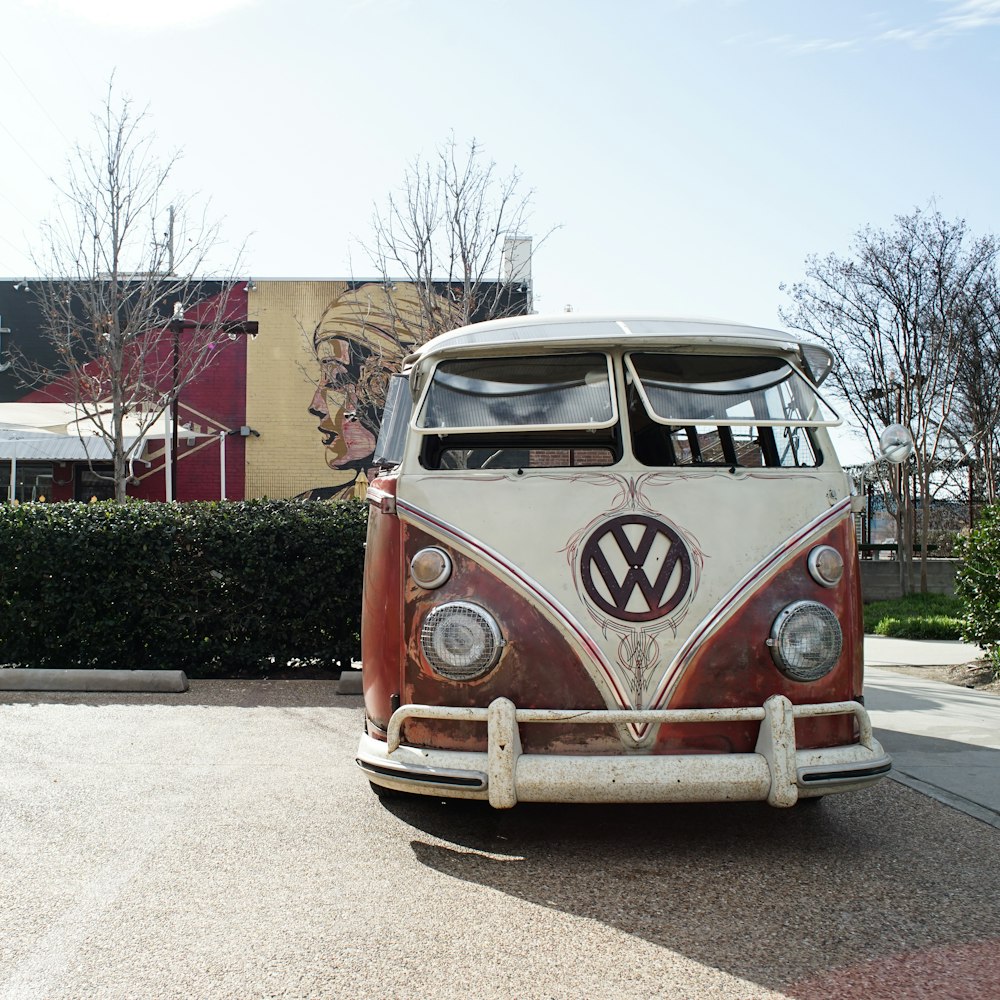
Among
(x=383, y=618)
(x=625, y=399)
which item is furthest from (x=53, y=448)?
(x=625, y=399)

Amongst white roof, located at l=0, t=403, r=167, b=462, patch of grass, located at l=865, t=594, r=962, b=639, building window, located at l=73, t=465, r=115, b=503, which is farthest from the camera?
building window, located at l=73, t=465, r=115, b=503

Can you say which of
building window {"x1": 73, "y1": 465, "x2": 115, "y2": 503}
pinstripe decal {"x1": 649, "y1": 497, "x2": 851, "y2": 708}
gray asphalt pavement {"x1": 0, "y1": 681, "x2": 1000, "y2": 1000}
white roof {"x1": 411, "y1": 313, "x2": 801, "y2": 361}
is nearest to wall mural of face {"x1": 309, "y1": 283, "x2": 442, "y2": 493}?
building window {"x1": 73, "y1": 465, "x2": 115, "y2": 503}

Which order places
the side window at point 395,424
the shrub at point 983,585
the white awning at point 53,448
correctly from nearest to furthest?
the side window at point 395,424
the shrub at point 983,585
the white awning at point 53,448

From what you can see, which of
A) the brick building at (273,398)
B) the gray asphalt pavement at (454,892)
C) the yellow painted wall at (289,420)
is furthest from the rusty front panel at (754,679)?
the yellow painted wall at (289,420)

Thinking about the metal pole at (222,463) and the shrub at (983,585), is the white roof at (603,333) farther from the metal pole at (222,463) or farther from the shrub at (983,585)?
the metal pole at (222,463)

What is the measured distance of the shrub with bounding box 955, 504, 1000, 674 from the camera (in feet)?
33.9

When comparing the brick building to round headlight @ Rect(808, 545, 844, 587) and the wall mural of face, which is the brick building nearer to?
the wall mural of face

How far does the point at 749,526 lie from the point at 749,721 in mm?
836

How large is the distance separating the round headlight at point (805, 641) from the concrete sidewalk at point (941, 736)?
158 cm

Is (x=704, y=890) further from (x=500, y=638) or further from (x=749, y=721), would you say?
(x=500, y=638)

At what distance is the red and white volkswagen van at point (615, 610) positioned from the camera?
4.01 metres

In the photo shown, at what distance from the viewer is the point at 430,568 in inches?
168

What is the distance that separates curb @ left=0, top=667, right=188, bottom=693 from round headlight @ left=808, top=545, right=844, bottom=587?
581cm

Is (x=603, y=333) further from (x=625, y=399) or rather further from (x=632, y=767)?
(x=632, y=767)
